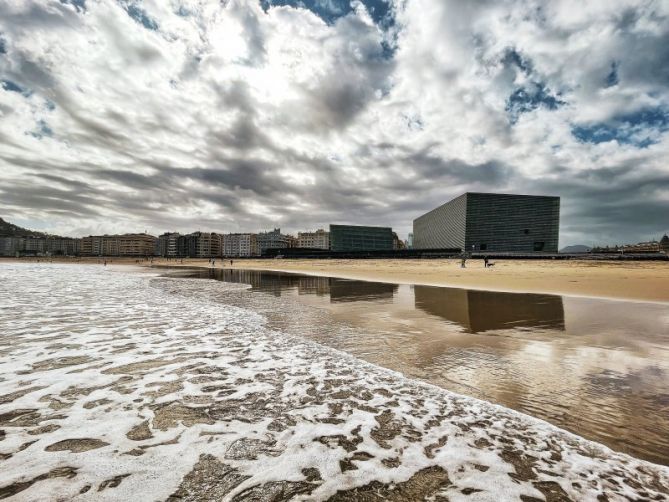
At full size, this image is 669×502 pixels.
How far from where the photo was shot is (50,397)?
546 centimetres

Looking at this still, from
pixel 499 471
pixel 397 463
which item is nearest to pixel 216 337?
pixel 397 463

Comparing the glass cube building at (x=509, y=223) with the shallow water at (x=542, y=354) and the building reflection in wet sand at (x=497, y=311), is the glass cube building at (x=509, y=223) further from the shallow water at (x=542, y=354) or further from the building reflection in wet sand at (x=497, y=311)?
the shallow water at (x=542, y=354)

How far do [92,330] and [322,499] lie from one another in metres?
10.7

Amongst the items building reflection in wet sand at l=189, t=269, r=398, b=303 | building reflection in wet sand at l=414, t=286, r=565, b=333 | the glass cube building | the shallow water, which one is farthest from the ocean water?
the glass cube building

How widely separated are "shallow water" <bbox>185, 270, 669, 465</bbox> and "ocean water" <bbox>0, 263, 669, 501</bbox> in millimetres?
617

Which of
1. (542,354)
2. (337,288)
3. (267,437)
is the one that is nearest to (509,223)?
(337,288)

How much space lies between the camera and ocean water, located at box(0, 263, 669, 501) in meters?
3.29

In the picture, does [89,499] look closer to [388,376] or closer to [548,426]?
[388,376]

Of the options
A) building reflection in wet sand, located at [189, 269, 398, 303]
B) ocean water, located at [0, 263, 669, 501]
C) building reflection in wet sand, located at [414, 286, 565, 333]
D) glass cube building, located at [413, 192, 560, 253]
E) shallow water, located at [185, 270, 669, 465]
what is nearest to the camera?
ocean water, located at [0, 263, 669, 501]

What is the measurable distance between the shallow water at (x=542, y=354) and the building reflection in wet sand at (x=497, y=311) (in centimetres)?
5

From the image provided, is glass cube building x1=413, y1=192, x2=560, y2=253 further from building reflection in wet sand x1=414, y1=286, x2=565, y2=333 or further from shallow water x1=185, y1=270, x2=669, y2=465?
shallow water x1=185, y1=270, x2=669, y2=465

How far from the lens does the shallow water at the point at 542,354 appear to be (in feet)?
16.2

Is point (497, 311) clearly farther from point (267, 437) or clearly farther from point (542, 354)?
point (267, 437)

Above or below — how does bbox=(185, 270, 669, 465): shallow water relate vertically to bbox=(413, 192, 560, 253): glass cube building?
below
